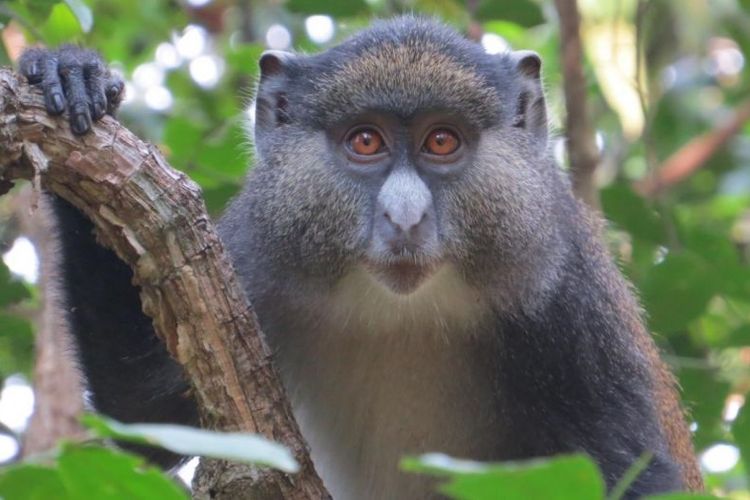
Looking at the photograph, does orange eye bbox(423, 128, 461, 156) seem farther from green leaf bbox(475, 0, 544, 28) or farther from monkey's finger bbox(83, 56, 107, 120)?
green leaf bbox(475, 0, 544, 28)

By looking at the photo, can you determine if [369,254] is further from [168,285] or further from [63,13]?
[63,13]

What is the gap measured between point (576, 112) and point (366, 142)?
90.4 inches

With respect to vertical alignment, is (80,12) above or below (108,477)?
above

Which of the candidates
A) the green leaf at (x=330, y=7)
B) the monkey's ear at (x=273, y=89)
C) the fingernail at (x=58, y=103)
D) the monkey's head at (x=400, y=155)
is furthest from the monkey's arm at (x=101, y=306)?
the green leaf at (x=330, y=7)

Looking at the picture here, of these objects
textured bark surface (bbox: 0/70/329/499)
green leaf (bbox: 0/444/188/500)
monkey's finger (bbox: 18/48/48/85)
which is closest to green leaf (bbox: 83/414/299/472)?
green leaf (bbox: 0/444/188/500)

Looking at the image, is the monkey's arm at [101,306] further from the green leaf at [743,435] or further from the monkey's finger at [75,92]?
the green leaf at [743,435]

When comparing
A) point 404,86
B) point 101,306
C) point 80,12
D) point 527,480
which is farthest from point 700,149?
point 527,480

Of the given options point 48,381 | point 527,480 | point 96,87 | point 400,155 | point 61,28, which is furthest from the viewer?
point 61,28

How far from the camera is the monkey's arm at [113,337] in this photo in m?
4.42

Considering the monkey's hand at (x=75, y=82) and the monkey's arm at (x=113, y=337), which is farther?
the monkey's arm at (x=113, y=337)

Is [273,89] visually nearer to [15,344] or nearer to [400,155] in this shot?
[400,155]

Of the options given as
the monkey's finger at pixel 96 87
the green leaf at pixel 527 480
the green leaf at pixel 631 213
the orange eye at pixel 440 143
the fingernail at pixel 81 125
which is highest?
the green leaf at pixel 631 213

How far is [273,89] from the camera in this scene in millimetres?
4930

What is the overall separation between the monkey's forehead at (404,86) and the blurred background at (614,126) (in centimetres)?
76
